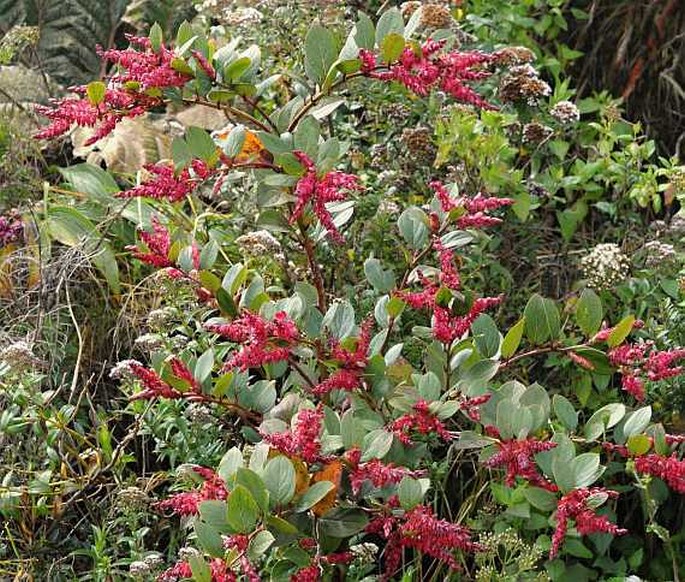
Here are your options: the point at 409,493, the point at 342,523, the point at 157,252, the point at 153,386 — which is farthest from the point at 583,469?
the point at 157,252

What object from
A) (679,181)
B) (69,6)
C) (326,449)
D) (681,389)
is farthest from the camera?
(69,6)

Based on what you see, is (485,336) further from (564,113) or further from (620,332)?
(564,113)

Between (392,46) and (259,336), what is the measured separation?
0.58 metres

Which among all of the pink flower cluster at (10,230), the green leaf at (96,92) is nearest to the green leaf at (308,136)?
the green leaf at (96,92)

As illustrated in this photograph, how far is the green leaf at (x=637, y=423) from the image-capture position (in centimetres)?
228

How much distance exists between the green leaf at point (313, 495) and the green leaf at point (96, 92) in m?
0.79

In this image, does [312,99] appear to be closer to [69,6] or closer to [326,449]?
[326,449]

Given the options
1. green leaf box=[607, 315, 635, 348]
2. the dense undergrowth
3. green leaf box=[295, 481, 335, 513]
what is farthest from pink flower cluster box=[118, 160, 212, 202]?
green leaf box=[607, 315, 635, 348]

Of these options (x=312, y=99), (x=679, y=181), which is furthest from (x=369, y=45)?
(x=679, y=181)

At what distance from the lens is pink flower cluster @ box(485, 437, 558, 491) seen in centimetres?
212

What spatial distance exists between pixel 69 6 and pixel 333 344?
3018mm

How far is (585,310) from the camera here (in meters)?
2.34

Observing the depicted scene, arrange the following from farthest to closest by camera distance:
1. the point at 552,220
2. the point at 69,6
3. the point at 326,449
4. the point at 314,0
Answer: the point at 69,6, the point at 552,220, the point at 314,0, the point at 326,449

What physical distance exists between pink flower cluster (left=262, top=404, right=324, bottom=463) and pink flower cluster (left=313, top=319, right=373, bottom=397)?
20cm
